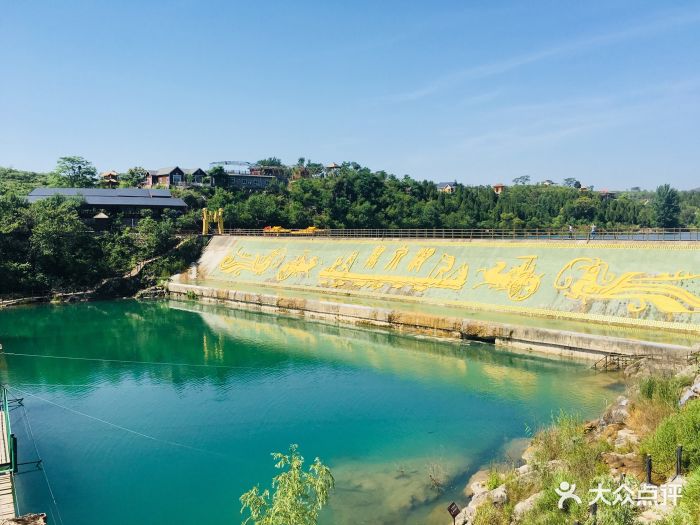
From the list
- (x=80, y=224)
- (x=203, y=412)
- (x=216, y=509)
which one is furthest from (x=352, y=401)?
(x=80, y=224)

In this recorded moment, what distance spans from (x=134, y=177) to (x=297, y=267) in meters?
57.2

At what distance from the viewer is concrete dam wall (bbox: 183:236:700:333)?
24875mm

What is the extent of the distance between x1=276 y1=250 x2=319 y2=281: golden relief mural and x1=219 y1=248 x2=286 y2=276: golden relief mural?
1278 millimetres

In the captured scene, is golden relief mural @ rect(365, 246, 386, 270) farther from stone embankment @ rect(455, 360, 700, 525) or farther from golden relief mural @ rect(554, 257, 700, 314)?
stone embankment @ rect(455, 360, 700, 525)

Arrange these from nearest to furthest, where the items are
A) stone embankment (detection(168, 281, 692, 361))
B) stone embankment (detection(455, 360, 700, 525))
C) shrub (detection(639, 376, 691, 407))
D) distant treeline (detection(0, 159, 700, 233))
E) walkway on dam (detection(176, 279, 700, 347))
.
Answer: stone embankment (detection(455, 360, 700, 525)), shrub (detection(639, 376, 691, 407)), stone embankment (detection(168, 281, 692, 361)), walkway on dam (detection(176, 279, 700, 347)), distant treeline (detection(0, 159, 700, 233))

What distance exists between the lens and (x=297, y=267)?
146ft

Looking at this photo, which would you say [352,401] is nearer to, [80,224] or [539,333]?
[539,333]

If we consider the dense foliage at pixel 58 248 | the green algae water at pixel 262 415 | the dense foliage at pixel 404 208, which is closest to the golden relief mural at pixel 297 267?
the dense foliage at pixel 58 248

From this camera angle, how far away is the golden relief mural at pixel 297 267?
1720 inches

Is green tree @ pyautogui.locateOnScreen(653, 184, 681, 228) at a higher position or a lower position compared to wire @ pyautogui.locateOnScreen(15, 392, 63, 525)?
higher

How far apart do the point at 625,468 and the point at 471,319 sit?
1706 cm

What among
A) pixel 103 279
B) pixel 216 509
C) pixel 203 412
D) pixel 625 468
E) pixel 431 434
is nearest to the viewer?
pixel 625 468

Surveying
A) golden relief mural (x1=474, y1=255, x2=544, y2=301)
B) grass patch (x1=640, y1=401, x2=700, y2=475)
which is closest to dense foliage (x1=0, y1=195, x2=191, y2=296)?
golden relief mural (x1=474, y1=255, x2=544, y2=301)

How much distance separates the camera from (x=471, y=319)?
90.1 feet
